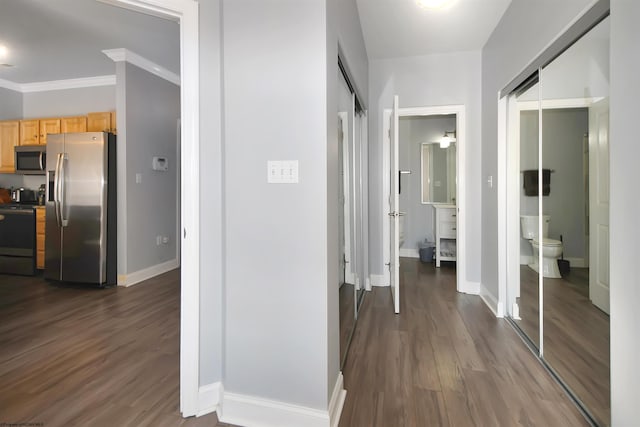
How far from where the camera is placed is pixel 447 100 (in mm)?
3643

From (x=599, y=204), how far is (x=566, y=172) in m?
0.35

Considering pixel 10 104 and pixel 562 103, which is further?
pixel 10 104

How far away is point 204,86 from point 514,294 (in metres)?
2.89

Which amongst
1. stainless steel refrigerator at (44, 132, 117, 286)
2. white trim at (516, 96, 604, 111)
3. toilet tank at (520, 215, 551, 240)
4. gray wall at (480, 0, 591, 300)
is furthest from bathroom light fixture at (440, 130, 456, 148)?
stainless steel refrigerator at (44, 132, 117, 286)

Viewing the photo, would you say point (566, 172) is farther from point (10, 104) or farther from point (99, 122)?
point (10, 104)

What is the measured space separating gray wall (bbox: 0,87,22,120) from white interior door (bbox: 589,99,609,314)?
682 cm

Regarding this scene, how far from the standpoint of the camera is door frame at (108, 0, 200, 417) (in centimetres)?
159

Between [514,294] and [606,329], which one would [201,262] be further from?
[514,294]

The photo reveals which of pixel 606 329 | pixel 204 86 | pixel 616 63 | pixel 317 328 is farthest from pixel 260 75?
pixel 606 329

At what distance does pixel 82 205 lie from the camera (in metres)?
3.69

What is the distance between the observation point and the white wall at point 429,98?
3.58m

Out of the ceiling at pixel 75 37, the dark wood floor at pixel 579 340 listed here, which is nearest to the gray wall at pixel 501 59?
the dark wood floor at pixel 579 340

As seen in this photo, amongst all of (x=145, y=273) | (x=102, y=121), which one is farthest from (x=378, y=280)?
(x=102, y=121)

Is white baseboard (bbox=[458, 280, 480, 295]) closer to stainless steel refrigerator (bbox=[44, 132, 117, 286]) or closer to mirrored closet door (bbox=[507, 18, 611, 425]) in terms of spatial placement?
mirrored closet door (bbox=[507, 18, 611, 425])
